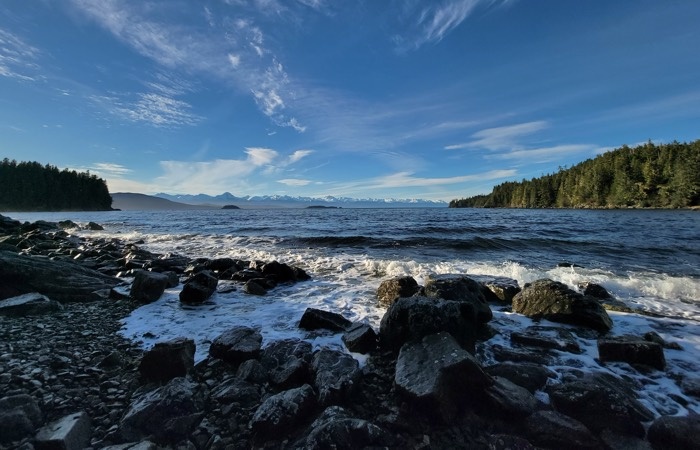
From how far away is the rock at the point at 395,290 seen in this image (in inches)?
348

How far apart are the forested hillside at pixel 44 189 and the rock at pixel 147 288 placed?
138585mm

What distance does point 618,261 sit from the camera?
50.0 ft

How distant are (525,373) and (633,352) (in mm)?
2260

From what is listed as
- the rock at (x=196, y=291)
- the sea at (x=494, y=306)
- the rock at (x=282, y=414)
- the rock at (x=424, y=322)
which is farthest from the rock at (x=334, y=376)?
the rock at (x=196, y=291)

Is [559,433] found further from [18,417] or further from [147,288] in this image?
[147,288]

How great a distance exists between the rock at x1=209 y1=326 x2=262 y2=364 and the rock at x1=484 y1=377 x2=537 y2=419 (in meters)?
3.82

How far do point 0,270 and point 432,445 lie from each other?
11.6 m

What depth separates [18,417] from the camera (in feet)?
11.7

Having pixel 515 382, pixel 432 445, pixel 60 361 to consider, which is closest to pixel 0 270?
pixel 60 361

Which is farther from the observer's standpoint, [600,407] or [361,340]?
[361,340]

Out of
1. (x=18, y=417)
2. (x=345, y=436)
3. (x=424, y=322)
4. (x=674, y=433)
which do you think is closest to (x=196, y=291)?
(x=18, y=417)

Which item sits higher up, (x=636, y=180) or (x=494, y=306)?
(x=636, y=180)

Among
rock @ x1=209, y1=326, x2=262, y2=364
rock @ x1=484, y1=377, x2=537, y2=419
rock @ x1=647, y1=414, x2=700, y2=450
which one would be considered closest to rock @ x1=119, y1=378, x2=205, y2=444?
rock @ x1=209, y1=326, x2=262, y2=364

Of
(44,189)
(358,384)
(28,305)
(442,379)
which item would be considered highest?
(44,189)
